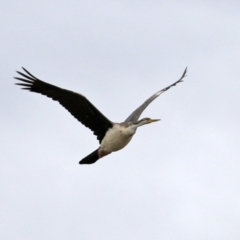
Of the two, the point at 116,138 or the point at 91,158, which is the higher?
the point at 91,158

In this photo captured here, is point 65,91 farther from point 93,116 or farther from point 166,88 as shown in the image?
point 166,88

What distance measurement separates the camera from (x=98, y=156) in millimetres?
25844

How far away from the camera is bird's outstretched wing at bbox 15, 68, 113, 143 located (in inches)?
985

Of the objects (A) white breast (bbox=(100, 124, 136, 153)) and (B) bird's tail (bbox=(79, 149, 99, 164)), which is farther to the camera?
(B) bird's tail (bbox=(79, 149, 99, 164))

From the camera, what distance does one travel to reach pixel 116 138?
2514cm

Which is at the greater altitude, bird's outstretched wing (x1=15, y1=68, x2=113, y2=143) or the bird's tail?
bird's outstretched wing (x1=15, y1=68, x2=113, y2=143)

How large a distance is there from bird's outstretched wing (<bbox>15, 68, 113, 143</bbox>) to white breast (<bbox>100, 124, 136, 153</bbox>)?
0.36 m

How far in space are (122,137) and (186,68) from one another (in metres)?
4.85

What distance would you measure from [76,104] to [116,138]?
Result: 1.32m

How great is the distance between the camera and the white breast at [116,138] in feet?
82.1

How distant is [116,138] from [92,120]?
39.2 inches

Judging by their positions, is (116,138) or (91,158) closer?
(116,138)

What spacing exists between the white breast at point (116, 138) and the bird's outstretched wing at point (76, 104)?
0.36m

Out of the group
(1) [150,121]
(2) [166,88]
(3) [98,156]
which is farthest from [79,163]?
(2) [166,88]
